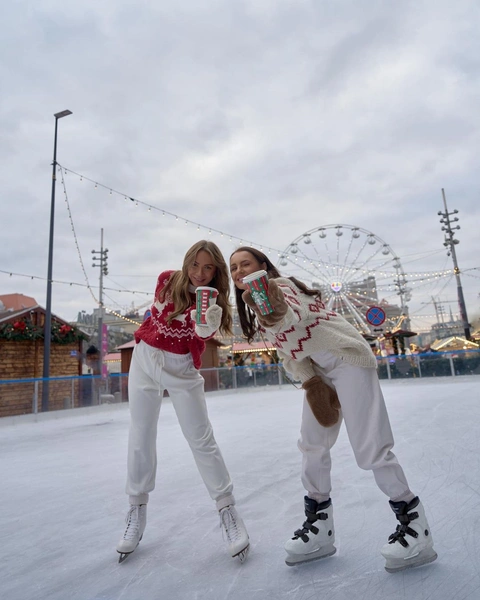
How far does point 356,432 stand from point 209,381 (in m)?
11.5

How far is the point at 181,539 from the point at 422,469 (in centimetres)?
151

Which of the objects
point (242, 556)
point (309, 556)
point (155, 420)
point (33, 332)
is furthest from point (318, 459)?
point (33, 332)

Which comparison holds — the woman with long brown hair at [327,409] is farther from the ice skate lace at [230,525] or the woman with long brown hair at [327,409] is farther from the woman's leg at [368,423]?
the ice skate lace at [230,525]

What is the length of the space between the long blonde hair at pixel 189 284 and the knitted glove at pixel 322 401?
51cm

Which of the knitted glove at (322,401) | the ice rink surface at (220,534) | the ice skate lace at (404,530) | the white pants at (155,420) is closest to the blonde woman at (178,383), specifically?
the white pants at (155,420)

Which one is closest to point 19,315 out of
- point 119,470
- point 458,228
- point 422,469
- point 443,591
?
point 119,470

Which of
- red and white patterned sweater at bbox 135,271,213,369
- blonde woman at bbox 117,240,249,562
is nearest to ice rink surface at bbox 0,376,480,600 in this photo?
blonde woman at bbox 117,240,249,562

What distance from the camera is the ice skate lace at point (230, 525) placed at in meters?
1.42

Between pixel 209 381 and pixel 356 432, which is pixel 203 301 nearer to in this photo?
pixel 356 432

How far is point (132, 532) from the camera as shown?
1.50 metres

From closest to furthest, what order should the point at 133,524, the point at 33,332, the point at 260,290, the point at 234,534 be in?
the point at 260,290
the point at 234,534
the point at 133,524
the point at 33,332

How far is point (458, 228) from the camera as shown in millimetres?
19109

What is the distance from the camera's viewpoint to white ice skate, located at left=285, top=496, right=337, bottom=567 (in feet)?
4.33

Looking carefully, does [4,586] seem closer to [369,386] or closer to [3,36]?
[369,386]
